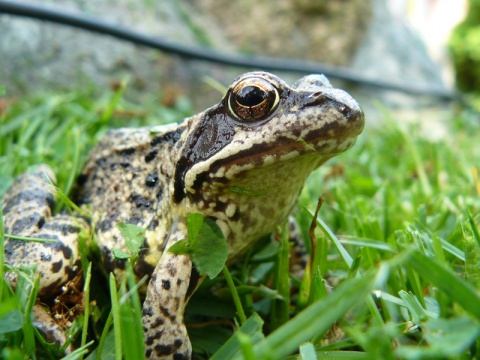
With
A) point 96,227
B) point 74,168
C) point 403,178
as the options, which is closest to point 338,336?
point 96,227

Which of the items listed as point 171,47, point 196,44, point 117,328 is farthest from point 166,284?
point 196,44

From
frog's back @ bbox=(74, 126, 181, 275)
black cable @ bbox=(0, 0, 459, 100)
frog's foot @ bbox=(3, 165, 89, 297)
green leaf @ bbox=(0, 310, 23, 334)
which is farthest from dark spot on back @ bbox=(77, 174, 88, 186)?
black cable @ bbox=(0, 0, 459, 100)

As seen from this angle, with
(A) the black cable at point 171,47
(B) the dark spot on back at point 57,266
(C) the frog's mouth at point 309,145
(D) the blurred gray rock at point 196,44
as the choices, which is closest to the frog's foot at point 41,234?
(B) the dark spot on back at point 57,266

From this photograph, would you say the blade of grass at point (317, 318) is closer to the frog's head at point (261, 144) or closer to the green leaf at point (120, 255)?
the frog's head at point (261, 144)

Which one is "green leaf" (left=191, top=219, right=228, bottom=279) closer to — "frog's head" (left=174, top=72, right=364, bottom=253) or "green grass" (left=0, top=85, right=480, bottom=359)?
"frog's head" (left=174, top=72, right=364, bottom=253)

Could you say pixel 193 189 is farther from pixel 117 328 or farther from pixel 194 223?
pixel 117 328

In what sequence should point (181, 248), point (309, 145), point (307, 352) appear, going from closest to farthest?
point (307, 352), point (309, 145), point (181, 248)

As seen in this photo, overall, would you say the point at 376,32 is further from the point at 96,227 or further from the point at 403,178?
the point at 96,227
